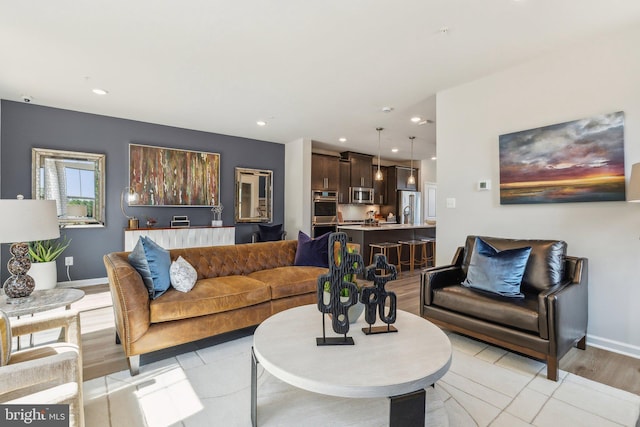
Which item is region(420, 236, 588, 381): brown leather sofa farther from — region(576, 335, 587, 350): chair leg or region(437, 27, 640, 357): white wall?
region(437, 27, 640, 357): white wall

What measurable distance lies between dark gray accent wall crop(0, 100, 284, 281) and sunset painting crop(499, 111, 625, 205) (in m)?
4.75

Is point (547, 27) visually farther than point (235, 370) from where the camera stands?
Yes

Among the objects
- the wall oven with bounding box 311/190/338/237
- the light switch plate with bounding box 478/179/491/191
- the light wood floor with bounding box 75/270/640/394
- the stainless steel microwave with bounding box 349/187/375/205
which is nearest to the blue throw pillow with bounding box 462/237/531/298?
the light wood floor with bounding box 75/270/640/394

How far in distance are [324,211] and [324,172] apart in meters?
0.92

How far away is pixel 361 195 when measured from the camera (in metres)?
7.79

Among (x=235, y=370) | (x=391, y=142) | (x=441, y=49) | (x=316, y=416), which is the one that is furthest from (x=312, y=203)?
(x=316, y=416)

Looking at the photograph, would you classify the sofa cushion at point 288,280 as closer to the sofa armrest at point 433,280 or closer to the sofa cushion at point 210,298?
the sofa cushion at point 210,298

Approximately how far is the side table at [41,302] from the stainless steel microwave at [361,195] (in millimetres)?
6044

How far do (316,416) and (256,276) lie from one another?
163 centimetres

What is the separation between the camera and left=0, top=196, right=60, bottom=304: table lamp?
1838 millimetres

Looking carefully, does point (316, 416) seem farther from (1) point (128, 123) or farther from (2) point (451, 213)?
(1) point (128, 123)

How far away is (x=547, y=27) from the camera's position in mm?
2445

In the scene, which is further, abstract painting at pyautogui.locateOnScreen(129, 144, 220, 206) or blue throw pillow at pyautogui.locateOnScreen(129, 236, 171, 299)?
abstract painting at pyautogui.locateOnScreen(129, 144, 220, 206)

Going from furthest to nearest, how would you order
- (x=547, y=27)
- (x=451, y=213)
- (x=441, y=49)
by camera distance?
(x=451, y=213) → (x=441, y=49) → (x=547, y=27)
